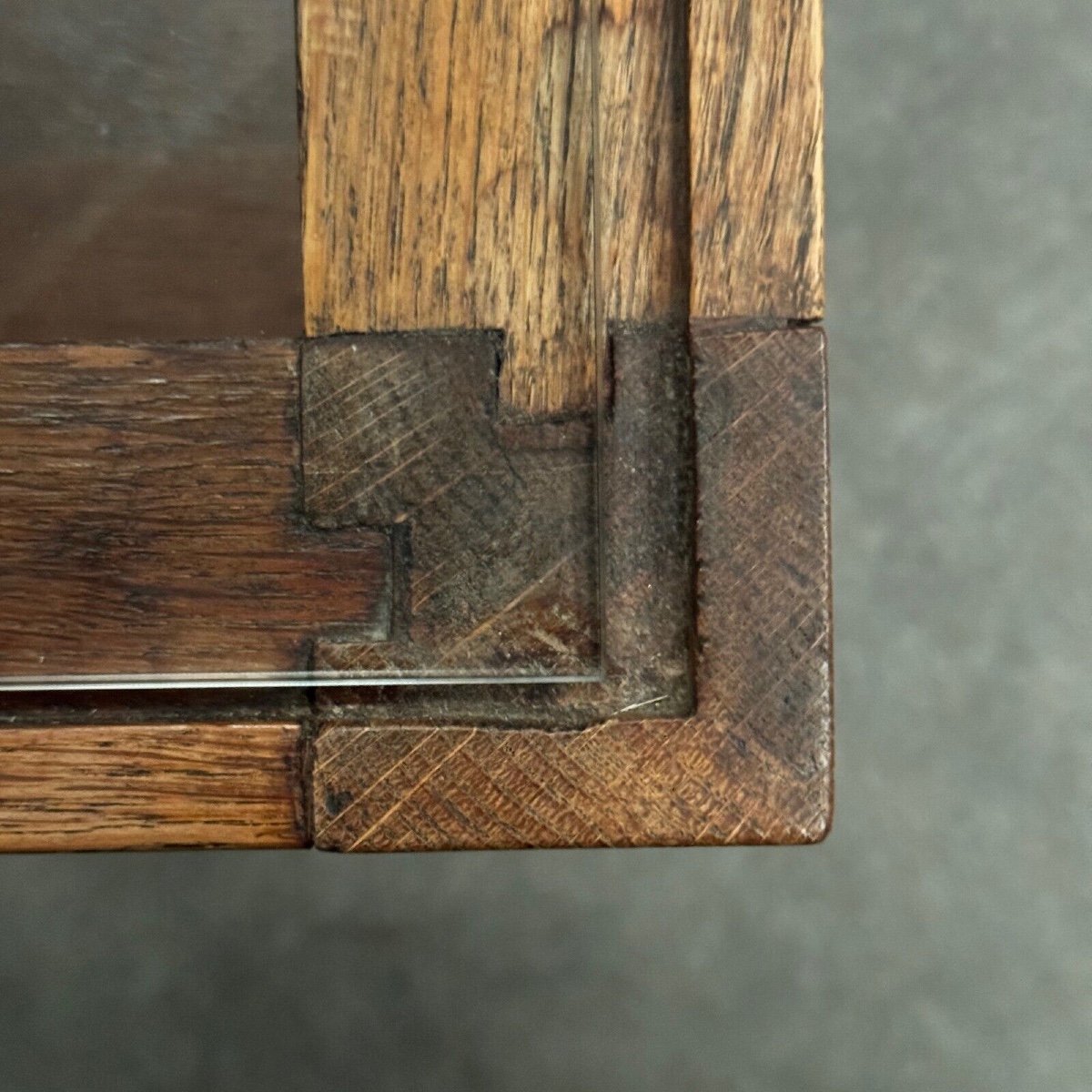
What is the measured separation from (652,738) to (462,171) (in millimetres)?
374

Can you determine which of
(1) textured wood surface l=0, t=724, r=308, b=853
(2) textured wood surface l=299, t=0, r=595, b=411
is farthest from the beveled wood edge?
(2) textured wood surface l=299, t=0, r=595, b=411

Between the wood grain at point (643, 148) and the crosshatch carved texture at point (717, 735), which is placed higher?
the wood grain at point (643, 148)

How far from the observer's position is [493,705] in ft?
2.59

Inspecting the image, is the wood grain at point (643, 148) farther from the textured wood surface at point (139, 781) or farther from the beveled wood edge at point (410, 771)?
Result: the textured wood surface at point (139, 781)

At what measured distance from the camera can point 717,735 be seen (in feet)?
2.54

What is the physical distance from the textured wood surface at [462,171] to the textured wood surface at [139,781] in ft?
0.92

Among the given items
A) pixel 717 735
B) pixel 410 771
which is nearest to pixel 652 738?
pixel 717 735

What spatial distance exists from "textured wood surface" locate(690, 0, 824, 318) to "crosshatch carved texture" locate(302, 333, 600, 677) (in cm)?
13

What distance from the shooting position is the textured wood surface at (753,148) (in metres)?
0.75

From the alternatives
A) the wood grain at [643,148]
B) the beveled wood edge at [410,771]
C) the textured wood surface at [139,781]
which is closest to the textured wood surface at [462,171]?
the wood grain at [643,148]

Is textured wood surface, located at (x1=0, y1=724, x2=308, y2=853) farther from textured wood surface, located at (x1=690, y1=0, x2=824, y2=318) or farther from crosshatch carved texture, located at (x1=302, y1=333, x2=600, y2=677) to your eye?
textured wood surface, located at (x1=690, y1=0, x2=824, y2=318)

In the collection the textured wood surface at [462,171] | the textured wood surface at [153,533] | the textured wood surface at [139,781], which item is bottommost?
the textured wood surface at [139,781]

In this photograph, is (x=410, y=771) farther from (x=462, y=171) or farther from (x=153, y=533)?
(x=462, y=171)

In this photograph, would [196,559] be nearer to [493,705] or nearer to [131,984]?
[493,705]
